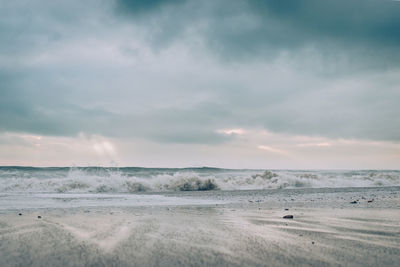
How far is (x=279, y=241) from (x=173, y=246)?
900 mm

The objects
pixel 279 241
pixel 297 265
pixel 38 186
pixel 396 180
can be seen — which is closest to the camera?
pixel 297 265

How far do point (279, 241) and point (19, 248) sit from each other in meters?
2.09

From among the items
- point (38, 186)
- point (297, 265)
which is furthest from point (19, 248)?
point (38, 186)

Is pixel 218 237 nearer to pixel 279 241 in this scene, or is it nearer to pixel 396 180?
pixel 279 241

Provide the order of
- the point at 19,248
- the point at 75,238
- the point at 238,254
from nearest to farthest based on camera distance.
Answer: the point at 238,254 < the point at 19,248 < the point at 75,238

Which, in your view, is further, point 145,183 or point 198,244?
point 145,183

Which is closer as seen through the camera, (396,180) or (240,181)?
(240,181)

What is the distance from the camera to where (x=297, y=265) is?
179 cm

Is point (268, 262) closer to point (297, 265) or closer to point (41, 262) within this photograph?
point (297, 265)

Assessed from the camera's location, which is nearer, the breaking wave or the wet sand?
the wet sand

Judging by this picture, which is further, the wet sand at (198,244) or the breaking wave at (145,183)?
the breaking wave at (145,183)

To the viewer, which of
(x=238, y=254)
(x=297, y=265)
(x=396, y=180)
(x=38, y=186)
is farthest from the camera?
(x=396, y=180)

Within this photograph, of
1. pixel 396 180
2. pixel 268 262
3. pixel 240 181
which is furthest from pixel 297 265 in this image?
pixel 396 180

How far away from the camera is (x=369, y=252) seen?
213cm
